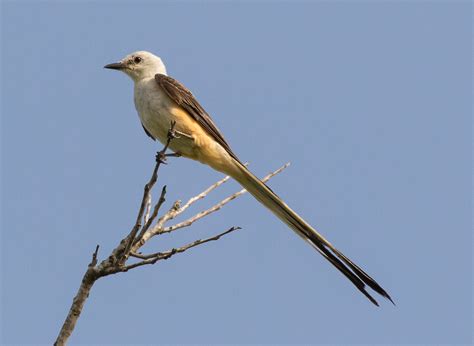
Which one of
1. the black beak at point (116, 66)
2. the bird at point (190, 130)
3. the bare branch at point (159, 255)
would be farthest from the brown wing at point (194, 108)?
the bare branch at point (159, 255)

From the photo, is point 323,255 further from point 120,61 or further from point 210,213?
point 120,61

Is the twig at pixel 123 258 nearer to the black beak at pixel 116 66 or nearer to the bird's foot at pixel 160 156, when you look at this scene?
the bird's foot at pixel 160 156

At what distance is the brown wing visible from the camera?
5.29 m

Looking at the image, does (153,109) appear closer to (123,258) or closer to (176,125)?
(176,125)

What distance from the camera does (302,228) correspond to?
15.5ft

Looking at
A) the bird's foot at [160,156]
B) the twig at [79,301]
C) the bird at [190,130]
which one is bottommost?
the twig at [79,301]

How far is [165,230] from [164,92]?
1.63 m

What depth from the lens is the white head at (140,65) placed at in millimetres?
5871

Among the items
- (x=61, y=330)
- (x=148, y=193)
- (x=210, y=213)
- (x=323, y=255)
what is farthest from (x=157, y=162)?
(x=323, y=255)

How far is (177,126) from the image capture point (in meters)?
5.18

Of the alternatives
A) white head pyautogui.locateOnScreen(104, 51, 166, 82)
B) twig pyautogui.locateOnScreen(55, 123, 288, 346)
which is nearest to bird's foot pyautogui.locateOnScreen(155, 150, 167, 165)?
twig pyautogui.locateOnScreen(55, 123, 288, 346)

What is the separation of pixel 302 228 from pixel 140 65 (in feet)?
7.82

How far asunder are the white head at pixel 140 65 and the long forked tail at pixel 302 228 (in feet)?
4.59

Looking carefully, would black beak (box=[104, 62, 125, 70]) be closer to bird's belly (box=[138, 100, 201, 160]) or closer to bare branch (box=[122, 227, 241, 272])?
bird's belly (box=[138, 100, 201, 160])
